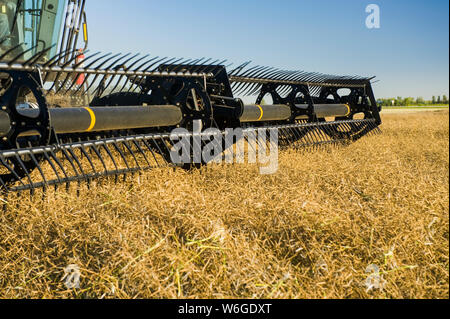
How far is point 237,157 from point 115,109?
150 cm

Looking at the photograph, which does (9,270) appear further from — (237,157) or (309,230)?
(237,157)

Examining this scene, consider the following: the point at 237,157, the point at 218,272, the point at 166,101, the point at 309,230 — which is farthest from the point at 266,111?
the point at 218,272

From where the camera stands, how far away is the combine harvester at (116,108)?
2.92 metres

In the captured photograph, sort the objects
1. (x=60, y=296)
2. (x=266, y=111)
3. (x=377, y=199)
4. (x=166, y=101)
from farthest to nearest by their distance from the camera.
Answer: (x=266, y=111)
(x=166, y=101)
(x=377, y=199)
(x=60, y=296)

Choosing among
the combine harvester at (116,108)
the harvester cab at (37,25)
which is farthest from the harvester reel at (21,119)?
the harvester cab at (37,25)

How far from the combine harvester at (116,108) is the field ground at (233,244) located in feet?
1.81

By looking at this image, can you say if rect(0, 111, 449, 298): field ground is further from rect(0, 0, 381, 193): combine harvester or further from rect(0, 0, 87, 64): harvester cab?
rect(0, 0, 87, 64): harvester cab

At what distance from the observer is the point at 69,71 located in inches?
124

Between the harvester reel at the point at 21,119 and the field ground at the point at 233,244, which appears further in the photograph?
the harvester reel at the point at 21,119

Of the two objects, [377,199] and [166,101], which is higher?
[166,101]

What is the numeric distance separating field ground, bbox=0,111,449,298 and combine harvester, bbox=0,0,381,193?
55cm

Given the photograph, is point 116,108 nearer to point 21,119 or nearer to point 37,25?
point 21,119

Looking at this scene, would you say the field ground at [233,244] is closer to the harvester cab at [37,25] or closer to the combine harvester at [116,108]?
the combine harvester at [116,108]

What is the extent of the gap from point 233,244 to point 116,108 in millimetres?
2220
